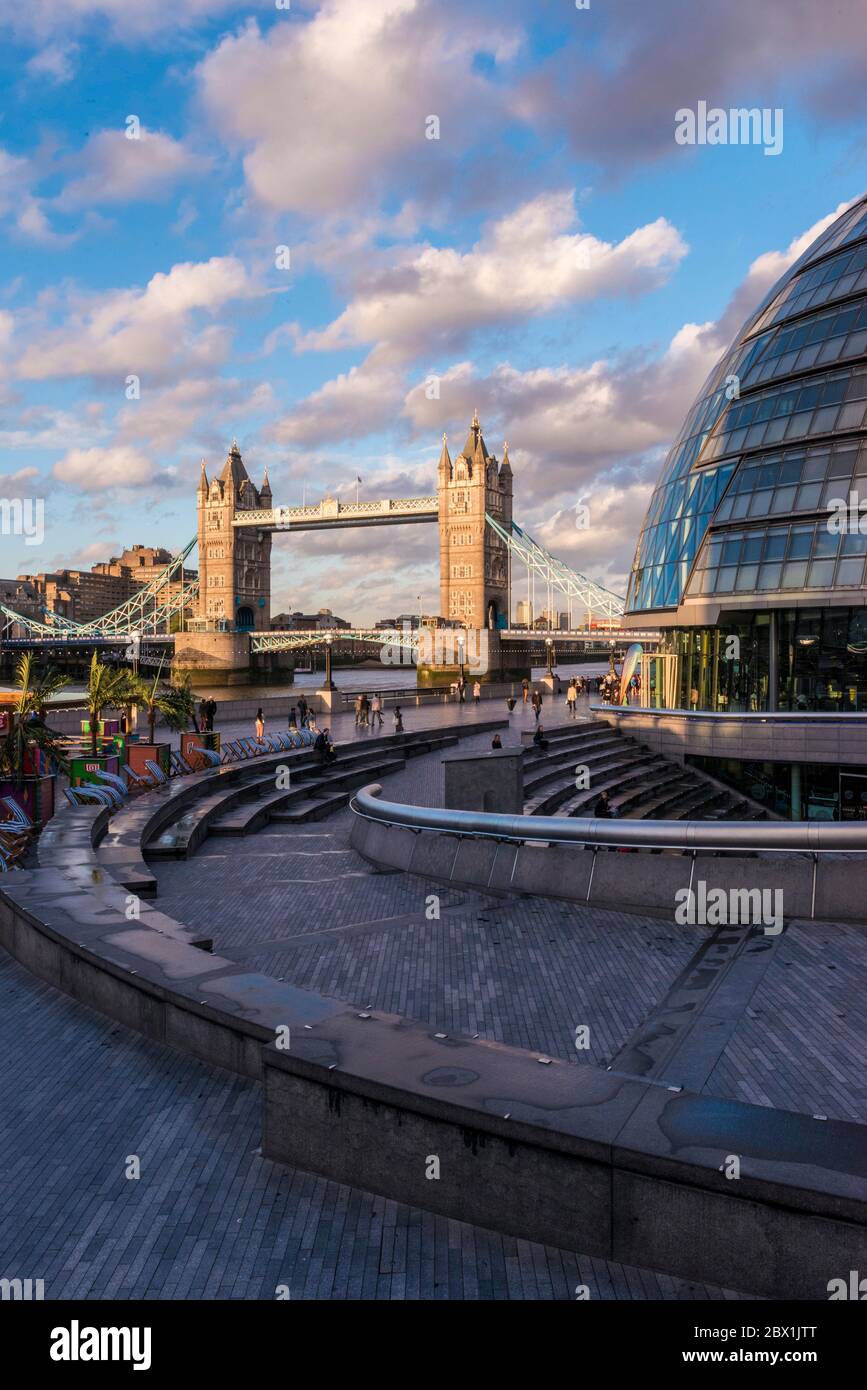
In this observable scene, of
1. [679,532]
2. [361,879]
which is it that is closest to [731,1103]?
[361,879]

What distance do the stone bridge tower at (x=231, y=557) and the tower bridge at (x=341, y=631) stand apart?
0.19 m

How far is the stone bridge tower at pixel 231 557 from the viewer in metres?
170

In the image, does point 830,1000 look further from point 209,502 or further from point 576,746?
point 209,502

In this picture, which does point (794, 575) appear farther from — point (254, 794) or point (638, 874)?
point (638, 874)

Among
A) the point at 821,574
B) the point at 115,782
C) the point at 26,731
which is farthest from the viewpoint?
the point at 821,574

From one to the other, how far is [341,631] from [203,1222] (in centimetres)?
12371

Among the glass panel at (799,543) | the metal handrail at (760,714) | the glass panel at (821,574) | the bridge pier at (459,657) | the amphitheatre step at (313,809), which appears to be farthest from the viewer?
the bridge pier at (459,657)

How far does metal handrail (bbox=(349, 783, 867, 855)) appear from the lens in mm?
11422

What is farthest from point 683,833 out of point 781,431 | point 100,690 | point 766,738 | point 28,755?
point 781,431

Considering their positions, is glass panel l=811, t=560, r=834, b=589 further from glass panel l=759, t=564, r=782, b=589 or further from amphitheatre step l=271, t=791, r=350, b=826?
amphitheatre step l=271, t=791, r=350, b=826

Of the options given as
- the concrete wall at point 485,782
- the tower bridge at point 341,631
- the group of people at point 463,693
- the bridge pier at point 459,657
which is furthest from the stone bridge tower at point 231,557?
the concrete wall at point 485,782

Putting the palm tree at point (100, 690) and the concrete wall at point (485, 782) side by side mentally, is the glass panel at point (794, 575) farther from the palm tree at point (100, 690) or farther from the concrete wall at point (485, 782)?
the palm tree at point (100, 690)

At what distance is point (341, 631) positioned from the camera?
420ft

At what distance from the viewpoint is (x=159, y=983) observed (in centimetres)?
749
